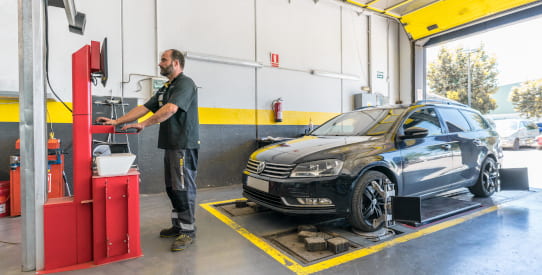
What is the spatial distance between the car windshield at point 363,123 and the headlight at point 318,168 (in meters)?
0.78

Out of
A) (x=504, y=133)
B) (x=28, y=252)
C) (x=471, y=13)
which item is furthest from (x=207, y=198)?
(x=504, y=133)

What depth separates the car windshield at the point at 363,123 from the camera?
308 cm

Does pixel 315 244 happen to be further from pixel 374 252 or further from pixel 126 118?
pixel 126 118

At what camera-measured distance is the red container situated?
129 inches

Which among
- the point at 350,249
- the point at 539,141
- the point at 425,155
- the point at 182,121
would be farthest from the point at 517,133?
the point at 182,121

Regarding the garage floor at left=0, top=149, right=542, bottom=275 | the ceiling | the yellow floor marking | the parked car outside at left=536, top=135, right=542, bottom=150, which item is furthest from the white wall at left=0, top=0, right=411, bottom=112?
the parked car outside at left=536, top=135, right=542, bottom=150

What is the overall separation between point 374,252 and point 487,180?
283 cm

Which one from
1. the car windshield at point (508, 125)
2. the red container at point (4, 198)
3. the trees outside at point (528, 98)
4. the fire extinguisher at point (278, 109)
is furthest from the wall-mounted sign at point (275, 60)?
the trees outside at point (528, 98)

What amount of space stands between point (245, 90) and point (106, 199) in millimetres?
3606

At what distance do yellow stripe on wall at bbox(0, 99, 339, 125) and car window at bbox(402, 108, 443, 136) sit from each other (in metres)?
2.96

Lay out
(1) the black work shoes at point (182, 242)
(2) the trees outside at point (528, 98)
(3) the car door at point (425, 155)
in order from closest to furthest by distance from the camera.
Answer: (1) the black work shoes at point (182, 242)
(3) the car door at point (425, 155)
(2) the trees outside at point (528, 98)

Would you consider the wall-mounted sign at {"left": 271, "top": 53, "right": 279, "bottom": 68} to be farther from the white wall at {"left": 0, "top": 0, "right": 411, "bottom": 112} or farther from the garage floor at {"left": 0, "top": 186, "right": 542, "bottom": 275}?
the garage floor at {"left": 0, "top": 186, "right": 542, "bottom": 275}

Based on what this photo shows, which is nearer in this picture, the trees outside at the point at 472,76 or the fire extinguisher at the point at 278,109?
the fire extinguisher at the point at 278,109

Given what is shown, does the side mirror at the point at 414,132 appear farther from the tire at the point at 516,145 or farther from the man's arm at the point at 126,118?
the tire at the point at 516,145
